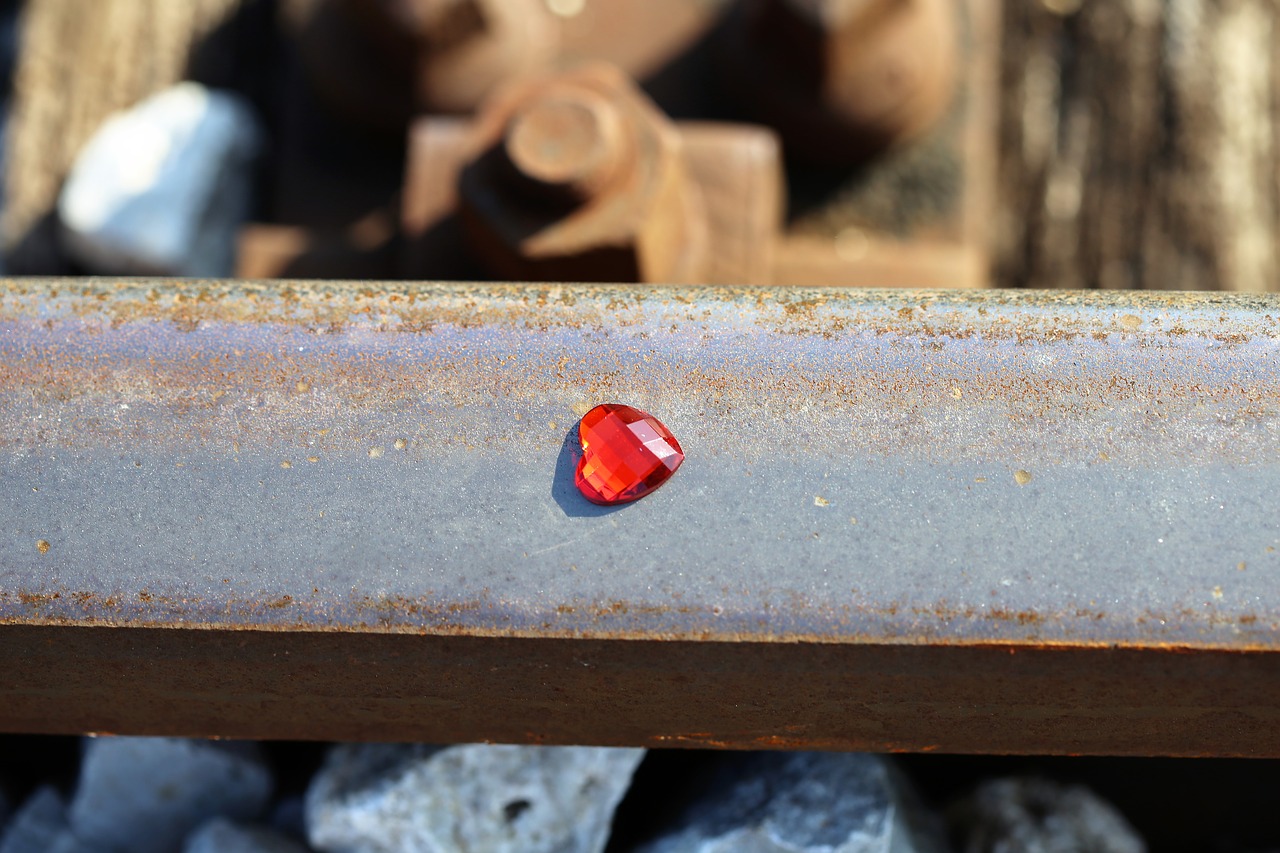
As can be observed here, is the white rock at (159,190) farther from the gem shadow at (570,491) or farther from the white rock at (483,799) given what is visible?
the gem shadow at (570,491)

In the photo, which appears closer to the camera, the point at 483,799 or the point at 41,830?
the point at 483,799

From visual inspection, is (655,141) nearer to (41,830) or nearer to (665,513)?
(665,513)

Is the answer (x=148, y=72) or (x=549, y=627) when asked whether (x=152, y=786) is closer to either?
(x=549, y=627)

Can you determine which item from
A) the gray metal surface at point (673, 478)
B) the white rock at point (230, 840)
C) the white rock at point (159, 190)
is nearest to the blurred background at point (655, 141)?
the white rock at point (159, 190)

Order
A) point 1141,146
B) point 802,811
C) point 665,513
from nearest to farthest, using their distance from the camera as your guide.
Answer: point 665,513
point 802,811
point 1141,146

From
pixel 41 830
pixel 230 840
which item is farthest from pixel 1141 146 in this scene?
pixel 41 830

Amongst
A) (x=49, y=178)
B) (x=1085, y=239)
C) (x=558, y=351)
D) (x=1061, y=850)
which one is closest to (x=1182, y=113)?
(x=1085, y=239)
